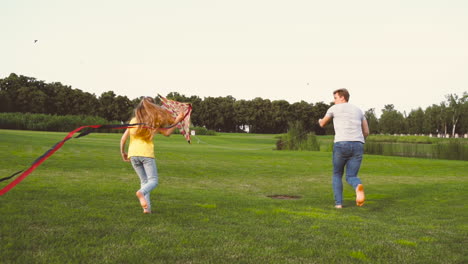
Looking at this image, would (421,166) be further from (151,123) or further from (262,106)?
(262,106)

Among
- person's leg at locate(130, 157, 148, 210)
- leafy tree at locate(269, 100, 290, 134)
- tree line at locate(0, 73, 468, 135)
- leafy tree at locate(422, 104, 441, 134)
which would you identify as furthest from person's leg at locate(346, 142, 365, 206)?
leafy tree at locate(422, 104, 441, 134)

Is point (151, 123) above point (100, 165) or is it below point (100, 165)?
above

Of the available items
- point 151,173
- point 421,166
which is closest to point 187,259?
point 151,173

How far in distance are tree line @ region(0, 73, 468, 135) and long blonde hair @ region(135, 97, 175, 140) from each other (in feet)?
252

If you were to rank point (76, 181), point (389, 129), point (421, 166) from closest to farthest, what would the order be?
point (76, 181), point (421, 166), point (389, 129)

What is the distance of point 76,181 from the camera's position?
1036 centimetres

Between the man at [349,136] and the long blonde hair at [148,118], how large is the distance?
10.2 feet

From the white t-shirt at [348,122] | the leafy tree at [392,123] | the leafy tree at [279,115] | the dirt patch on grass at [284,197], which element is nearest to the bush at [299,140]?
the dirt patch on grass at [284,197]

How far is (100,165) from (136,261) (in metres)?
12.4

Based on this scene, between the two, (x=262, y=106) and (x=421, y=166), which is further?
(x=262, y=106)

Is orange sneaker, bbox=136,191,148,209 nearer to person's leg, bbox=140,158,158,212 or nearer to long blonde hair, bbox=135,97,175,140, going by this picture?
person's leg, bbox=140,158,158,212

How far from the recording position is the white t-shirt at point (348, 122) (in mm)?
7480

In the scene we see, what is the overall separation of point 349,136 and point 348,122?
0.28 metres

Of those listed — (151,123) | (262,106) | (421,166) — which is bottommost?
(421,166)
